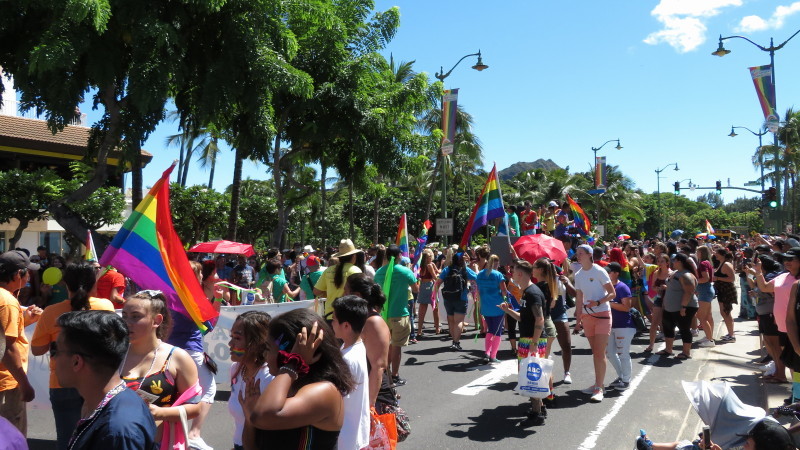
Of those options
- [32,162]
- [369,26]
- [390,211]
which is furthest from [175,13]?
[390,211]

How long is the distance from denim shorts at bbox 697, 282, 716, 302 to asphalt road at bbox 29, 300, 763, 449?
3.25ft

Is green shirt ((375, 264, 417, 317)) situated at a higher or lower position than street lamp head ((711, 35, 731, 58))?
lower

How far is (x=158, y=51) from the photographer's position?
1143cm

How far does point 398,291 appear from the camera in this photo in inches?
311

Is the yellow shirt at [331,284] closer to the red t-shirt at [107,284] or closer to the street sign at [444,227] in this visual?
the red t-shirt at [107,284]

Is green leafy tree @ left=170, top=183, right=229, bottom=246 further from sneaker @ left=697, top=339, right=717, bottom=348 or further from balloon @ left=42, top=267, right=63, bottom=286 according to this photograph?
sneaker @ left=697, top=339, right=717, bottom=348

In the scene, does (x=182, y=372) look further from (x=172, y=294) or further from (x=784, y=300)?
(x=784, y=300)

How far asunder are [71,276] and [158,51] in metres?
8.36

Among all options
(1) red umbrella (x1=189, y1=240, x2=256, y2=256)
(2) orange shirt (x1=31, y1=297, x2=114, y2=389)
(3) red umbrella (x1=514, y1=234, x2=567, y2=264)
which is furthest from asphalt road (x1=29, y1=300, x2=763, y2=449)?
(1) red umbrella (x1=189, y1=240, x2=256, y2=256)

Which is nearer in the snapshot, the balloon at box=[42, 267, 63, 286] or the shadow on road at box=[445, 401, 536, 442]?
the shadow on road at box=[445, 401, 536, 442]

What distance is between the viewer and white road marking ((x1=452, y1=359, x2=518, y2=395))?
7.95m

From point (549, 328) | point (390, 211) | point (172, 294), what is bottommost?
point (549, 328)

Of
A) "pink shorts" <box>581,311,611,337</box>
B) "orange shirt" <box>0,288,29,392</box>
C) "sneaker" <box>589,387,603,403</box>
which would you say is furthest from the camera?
"pink shorts" <box>581,311,611,337</box>

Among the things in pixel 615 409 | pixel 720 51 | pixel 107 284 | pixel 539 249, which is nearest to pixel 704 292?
pixel 539 249
